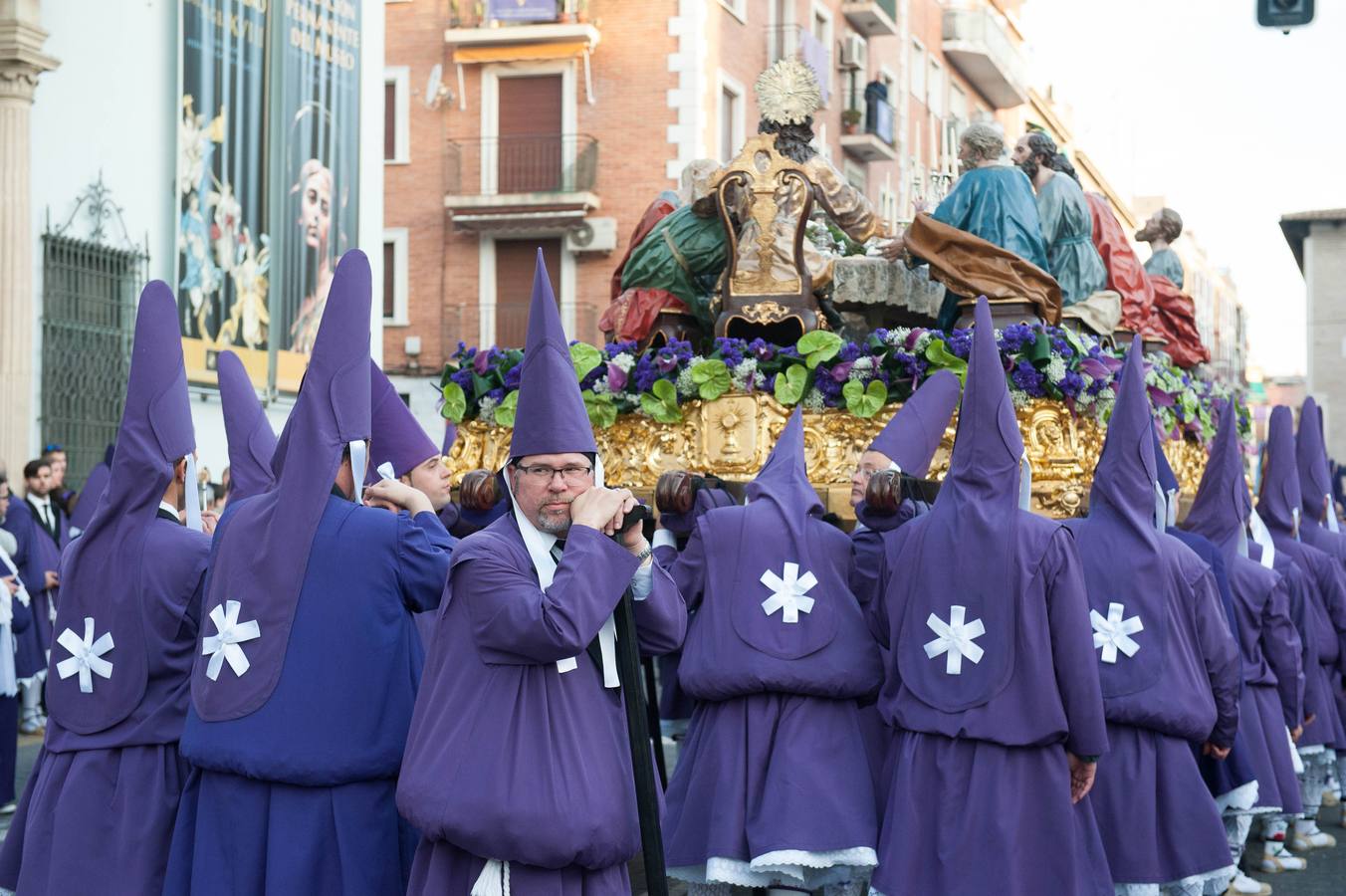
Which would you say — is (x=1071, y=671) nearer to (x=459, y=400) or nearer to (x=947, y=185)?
(x=459, y=400)

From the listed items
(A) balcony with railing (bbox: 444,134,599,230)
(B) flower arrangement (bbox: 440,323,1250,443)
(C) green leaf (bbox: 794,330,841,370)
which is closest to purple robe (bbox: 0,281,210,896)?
(B) flower arrangement (bbox: 440,323,1250,443)

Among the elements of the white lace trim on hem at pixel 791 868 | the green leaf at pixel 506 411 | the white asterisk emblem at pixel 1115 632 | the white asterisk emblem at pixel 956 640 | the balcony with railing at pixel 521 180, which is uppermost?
the balcony with railing at pixel 521 180

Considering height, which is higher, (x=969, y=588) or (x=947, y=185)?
(x=947, y=185)

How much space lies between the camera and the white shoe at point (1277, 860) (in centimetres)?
882

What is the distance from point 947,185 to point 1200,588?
167 inches

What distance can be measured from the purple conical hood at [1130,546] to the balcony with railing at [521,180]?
66.6ft

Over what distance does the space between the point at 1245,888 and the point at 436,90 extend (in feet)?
71.0

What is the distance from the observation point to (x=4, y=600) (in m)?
9.12

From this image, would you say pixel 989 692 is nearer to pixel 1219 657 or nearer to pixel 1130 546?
pixel 1130 546

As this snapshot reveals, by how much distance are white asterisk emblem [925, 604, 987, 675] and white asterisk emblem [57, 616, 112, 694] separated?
242cm

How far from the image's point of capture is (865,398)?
8.07 meters

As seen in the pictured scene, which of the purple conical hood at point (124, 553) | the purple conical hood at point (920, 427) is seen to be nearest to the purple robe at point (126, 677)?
the purple conical hood at point (124, 553)

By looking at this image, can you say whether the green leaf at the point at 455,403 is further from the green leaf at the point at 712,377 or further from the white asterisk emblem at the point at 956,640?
the white asterisk emblem at the point at 956,640

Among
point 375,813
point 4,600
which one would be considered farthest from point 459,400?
point 375,813
